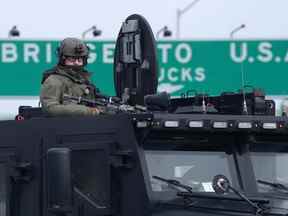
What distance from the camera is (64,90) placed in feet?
19.6

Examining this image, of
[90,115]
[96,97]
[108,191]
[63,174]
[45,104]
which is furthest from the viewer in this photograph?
[96,97]

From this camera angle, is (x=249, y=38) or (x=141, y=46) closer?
(x=141, y=46)

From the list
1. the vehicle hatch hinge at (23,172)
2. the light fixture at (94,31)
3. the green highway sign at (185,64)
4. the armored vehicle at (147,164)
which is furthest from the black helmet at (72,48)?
the light fixture at (94,31)

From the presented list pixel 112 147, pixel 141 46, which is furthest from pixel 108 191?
pixel 141 46

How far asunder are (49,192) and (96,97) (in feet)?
4.66

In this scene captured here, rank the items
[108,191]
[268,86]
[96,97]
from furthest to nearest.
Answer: [268,86]
[96,97]
[108,191]

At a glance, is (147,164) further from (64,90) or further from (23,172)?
(64,90)

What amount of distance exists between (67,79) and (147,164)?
1.20 meters

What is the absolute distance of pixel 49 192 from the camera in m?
4.90

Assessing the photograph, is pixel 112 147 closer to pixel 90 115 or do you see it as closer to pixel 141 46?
pixel 90 115

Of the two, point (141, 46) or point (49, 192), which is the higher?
point (141, 46)

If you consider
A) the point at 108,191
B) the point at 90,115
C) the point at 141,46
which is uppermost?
the point at 141,46

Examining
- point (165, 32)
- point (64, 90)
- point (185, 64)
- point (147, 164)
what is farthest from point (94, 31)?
point (147, 164)

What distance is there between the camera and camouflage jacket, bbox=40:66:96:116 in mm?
5645
